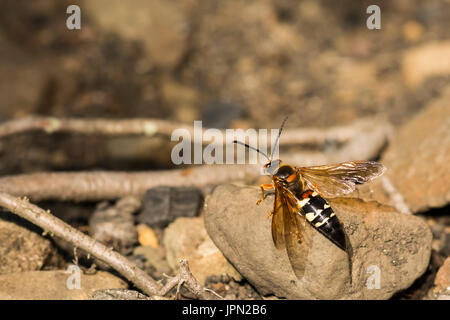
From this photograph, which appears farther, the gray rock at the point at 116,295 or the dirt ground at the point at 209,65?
the dirt ground at the point at 209,65

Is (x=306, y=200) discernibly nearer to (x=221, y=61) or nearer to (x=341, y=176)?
(x=341, y=176)

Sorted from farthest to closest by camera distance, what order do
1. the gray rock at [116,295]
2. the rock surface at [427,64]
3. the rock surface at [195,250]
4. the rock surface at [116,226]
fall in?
the rock surface at [427,64] → the rock surface at [116,226] → the rock surface at [195,250] → the gray rock at [116,295]

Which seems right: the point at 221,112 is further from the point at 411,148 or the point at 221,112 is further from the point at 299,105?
the point at 411,148

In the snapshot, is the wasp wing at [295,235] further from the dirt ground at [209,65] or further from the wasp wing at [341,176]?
the dirt ground at [209,65]

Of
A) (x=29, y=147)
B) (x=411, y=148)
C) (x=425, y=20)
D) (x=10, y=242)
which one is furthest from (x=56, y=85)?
(x=425, y=20)

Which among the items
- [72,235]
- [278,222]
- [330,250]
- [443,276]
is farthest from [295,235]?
[72,235]

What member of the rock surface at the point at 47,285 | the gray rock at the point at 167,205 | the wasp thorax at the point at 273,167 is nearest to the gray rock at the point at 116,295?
the rock surface at the point at 47,285
